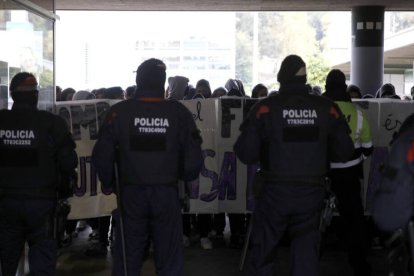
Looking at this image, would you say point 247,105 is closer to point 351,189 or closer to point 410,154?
point 351,189

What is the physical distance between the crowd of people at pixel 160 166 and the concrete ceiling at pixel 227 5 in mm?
11969

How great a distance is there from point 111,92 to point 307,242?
14.5 feet

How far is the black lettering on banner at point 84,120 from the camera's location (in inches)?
309

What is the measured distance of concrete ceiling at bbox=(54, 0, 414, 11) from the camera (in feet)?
56.7

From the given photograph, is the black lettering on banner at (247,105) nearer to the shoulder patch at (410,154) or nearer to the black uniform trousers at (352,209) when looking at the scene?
the black uniform trousers at (352,209)

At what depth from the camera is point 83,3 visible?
1788 cm

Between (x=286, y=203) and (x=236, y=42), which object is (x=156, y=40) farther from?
(x=286, y=203)

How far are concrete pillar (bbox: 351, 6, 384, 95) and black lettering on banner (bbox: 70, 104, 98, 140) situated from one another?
1163 cm

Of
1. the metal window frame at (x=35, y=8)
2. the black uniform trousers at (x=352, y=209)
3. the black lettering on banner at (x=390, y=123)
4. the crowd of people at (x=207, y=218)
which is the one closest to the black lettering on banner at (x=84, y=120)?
the crowd of people at (x=207, y=218)

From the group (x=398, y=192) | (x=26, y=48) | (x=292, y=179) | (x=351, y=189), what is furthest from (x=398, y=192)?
(x=26, y=48)

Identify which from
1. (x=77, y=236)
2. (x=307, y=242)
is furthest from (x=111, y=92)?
(x=307, y=242)

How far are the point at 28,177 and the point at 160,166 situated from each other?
1079mm

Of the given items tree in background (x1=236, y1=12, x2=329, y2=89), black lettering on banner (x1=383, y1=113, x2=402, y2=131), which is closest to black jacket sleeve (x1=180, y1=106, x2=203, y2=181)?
black lettering on banner (x1=383, y1=113, x2=402, y2=131)

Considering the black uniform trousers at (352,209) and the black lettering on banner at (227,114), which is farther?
the black lettering on banner at (227,114)
